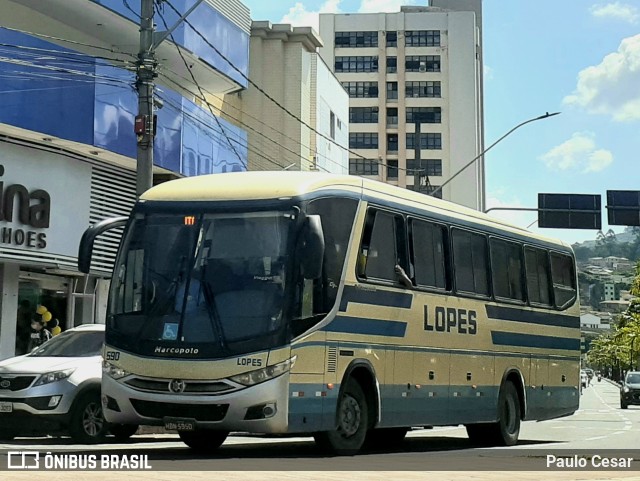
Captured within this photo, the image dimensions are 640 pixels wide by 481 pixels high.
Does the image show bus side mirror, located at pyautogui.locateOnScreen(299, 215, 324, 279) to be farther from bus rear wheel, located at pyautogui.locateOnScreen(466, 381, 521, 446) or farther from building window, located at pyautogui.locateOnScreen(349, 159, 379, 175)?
building window, located at pyautogui.locateOnScreen(349, 159, 379, 175)

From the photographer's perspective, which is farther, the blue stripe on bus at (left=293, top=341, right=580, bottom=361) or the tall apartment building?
the tall apartment building

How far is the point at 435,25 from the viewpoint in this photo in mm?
99688

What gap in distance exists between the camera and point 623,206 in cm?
3919

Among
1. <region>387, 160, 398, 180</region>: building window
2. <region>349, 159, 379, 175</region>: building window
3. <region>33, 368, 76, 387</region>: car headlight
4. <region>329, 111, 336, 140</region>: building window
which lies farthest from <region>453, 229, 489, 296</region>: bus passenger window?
<region>349, 159, 379, 175</region>: building window

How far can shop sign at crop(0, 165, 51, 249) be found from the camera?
83.5ft

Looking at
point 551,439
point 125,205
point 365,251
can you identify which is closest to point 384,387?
point 365,251

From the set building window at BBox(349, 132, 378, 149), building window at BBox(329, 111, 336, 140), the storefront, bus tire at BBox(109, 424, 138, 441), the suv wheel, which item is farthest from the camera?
building window at BBox(349, 132, 378, 149)

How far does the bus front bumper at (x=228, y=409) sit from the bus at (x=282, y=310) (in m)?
0.01

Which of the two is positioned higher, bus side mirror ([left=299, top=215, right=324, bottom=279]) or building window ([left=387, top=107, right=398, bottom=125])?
building window ([left=387, top=107, right=398, bottom=125])

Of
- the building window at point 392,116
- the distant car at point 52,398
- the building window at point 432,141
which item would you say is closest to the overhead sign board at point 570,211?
the distant car at point 52,398

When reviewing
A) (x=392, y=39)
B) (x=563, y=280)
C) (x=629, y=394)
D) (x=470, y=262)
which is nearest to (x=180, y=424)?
(x=470, y=262)

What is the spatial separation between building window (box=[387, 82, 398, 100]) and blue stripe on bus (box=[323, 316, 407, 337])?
3464 inches

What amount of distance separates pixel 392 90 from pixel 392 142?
4.71m

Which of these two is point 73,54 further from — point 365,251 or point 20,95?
point 365,251
